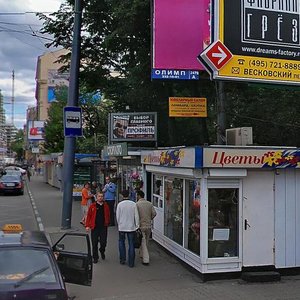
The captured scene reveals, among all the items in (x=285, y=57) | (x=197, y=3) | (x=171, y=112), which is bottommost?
(x=171, y=112)

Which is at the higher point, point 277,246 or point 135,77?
point 135,77

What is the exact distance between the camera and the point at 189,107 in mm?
14641

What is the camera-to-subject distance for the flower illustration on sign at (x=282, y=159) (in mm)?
9820

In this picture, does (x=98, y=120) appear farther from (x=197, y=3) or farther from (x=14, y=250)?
(x=14, y=250)

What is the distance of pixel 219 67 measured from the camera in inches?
440

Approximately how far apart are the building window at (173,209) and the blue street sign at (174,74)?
9.31 ft

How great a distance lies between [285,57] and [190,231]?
469cm

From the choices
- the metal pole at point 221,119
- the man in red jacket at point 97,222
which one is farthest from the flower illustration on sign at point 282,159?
the man in red jacket at point 97,222

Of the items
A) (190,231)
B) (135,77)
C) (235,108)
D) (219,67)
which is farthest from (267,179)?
(235,108)

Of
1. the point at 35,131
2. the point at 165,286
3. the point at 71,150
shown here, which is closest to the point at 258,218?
the point at 165,286

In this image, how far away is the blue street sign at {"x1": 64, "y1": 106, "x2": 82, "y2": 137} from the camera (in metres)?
16.3

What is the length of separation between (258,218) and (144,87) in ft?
38.2

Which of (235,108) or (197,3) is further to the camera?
(235,108)

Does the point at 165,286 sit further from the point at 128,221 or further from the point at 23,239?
the point at 23,239
